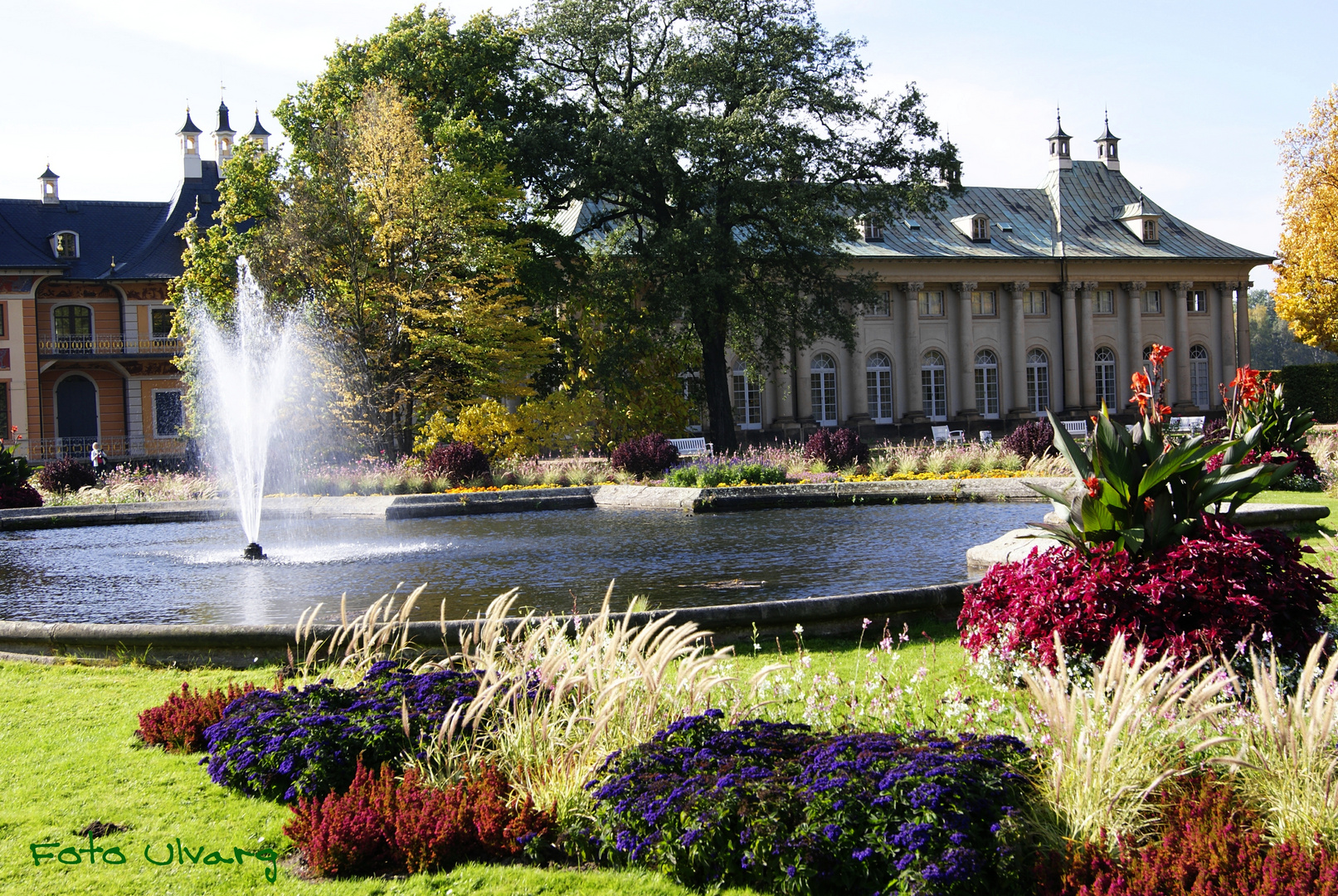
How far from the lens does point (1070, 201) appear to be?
184ft

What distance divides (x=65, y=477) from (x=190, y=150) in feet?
98.3

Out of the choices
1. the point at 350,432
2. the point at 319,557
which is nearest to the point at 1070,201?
the point at 350,432

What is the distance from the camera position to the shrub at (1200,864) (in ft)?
9.52

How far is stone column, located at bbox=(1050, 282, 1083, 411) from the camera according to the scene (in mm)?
53469

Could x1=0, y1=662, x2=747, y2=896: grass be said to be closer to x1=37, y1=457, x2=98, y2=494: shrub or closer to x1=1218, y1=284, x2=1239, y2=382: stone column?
x1=37, y1=457, x2=98, y2=494: shrub

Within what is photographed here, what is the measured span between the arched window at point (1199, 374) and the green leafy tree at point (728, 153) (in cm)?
3324

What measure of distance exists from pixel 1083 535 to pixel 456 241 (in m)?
24.4

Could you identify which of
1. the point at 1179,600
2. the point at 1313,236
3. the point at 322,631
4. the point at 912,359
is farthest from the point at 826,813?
the point at 912,359

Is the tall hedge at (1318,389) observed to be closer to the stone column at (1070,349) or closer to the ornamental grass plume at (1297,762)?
the stone column at (1070,349)

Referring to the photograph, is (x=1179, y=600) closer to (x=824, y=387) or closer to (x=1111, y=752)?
(x=1111, y=752)

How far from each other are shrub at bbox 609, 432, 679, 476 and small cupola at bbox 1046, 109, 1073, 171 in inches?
1666

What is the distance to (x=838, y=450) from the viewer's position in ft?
73.0

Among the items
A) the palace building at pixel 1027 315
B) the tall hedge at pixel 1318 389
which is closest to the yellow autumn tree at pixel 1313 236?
the tall hedge at pixel 1318 389

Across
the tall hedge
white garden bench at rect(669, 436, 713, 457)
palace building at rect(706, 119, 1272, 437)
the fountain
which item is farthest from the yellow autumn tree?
the fountain
